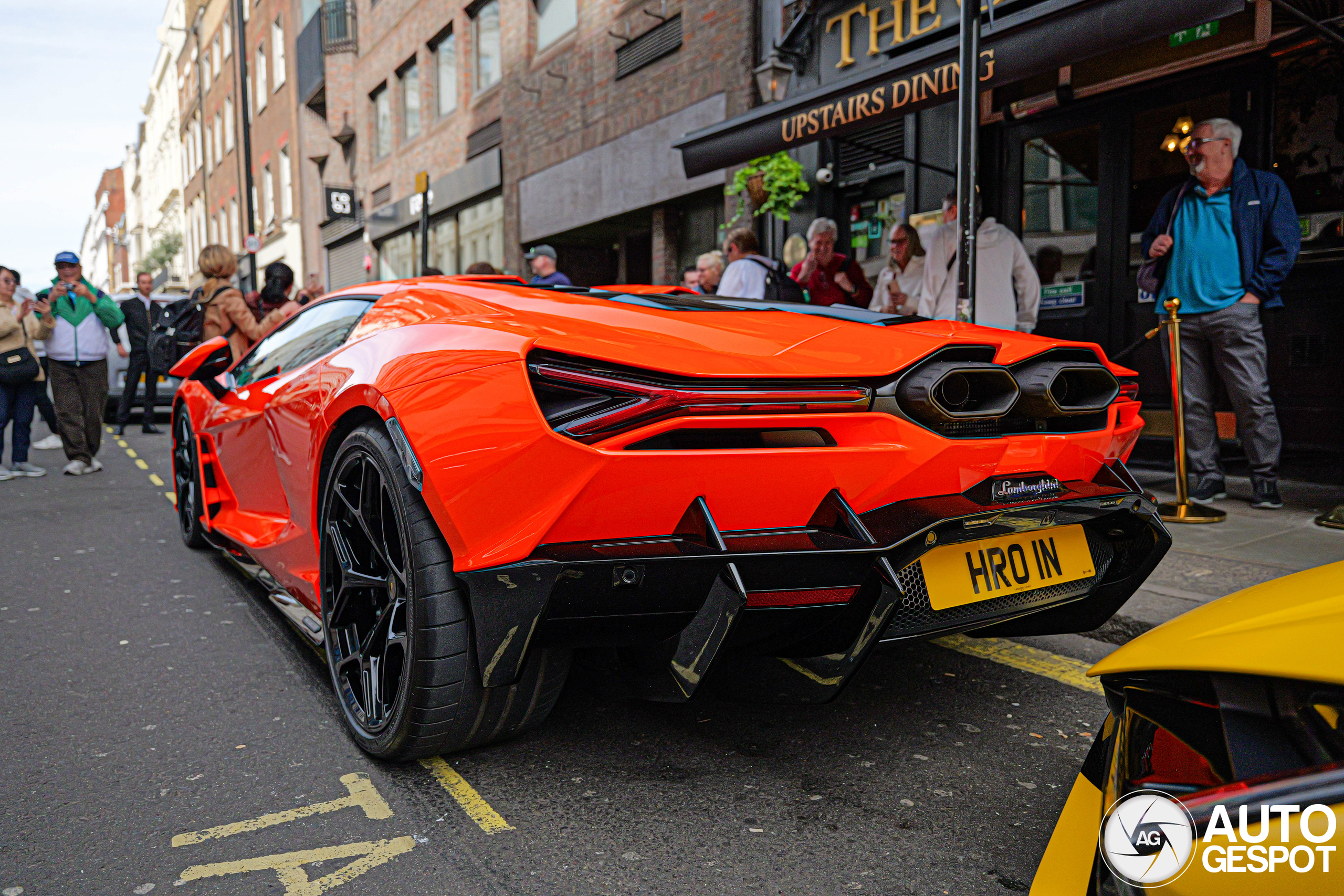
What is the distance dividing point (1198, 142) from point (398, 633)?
498 cm

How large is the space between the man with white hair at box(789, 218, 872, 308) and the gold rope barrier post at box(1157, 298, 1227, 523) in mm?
2525

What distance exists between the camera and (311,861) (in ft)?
6.33

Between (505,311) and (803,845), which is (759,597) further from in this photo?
(505,311)

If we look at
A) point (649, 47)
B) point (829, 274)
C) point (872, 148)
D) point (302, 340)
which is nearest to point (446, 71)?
point (649, 47)

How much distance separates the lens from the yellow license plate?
2141 mm

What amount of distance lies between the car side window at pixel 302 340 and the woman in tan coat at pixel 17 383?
492cm

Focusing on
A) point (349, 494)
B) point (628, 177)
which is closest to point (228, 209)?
point (628, 177)

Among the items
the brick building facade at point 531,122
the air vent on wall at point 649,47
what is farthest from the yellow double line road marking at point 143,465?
the air vent on wall at point 649,47

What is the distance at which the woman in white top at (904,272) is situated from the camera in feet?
24.1

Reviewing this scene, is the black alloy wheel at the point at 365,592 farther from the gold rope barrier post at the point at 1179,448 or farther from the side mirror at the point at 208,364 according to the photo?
the gold rope barrier post at the point at 1179,448

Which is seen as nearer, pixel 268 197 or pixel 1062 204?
pixel 1062 204

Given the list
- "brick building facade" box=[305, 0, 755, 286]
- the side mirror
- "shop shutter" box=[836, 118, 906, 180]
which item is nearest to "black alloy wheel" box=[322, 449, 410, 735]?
the side mirror

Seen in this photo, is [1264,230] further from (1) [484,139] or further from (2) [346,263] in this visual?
(2) [346,263]

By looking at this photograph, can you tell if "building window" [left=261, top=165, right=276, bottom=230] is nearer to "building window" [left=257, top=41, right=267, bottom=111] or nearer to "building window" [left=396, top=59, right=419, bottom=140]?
"building window" [left=257, top=41, right=267, bottom=111]
